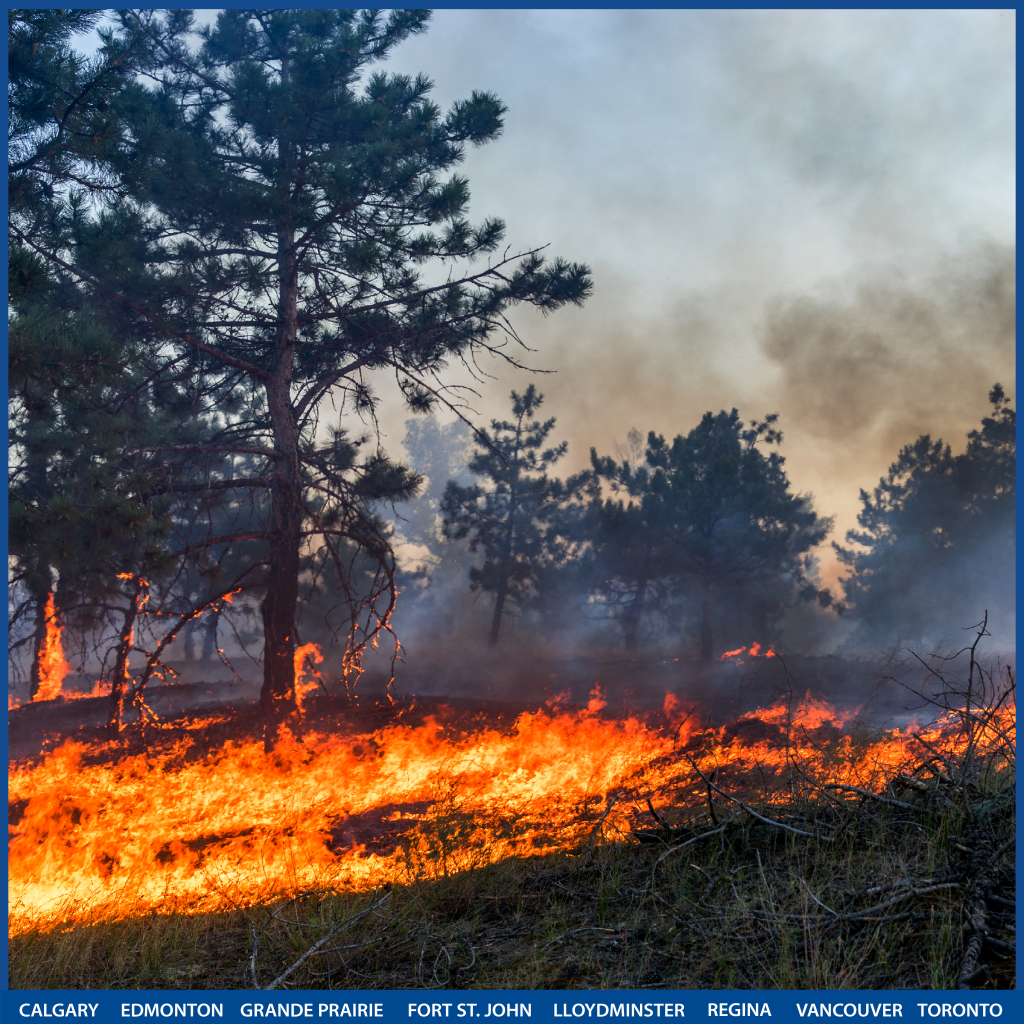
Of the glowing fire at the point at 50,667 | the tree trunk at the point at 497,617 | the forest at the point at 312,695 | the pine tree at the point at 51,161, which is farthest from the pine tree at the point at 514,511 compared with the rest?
the pine tree at the point at 51,161

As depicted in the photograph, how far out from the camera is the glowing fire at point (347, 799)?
616 centimetres

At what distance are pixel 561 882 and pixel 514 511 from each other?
916 inches

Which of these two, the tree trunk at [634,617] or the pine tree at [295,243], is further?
the tree trunk at [634,617]

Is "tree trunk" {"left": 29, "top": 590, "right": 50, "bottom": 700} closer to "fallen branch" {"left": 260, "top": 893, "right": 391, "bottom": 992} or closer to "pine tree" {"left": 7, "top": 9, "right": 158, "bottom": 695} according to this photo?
"pine tree" {"left": 7, "top": 9, "right": 158, "bottom": 695}

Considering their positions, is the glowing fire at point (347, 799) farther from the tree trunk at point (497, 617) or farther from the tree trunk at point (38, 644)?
the tree trunk at point (497, 617)

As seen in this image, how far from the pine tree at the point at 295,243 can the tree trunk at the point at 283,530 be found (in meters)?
0.02

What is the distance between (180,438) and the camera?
1383 cm

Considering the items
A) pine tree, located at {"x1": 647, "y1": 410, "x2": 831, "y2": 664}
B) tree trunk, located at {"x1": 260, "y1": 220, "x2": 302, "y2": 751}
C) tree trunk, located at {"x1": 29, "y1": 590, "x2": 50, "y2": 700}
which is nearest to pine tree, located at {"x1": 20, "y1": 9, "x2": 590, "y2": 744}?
tree trunk, located at {"x1": 260, "y1": 220, "x2": 302, "y2": 751}

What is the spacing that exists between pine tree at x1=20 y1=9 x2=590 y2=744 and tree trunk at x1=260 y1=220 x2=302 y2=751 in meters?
0.02

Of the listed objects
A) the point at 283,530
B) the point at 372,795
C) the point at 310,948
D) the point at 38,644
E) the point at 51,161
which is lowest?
the point at 372,795

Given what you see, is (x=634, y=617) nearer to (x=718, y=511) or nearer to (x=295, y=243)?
(x=718, y=511)

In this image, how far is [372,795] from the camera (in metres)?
9.23

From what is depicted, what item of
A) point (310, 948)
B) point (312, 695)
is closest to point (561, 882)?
point (310, 948)
